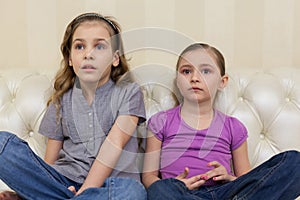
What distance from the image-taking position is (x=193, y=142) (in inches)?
55.5

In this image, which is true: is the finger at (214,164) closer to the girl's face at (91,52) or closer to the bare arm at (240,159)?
the bare arm at (240,159)

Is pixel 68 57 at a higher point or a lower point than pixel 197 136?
higher

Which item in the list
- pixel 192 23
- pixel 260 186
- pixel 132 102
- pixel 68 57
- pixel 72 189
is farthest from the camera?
pixel 192 23

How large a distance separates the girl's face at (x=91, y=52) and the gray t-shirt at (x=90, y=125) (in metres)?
0.06

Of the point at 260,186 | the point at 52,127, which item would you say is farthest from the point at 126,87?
the point at 260,186

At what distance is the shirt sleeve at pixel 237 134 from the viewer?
143cm

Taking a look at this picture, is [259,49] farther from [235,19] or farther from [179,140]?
[179,140]

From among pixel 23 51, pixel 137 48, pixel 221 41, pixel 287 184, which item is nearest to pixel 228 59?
pixel 221 41

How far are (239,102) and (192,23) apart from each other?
373 millimetres

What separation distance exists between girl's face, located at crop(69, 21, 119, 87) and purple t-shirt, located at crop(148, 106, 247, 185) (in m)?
0.23

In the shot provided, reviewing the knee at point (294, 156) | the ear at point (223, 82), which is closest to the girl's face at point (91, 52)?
the ear at point (223, 82)

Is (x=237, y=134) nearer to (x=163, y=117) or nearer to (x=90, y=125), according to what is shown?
(x=163, y=117)

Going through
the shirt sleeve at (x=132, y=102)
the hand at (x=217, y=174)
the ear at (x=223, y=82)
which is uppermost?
the ear at (x=223, y=82)

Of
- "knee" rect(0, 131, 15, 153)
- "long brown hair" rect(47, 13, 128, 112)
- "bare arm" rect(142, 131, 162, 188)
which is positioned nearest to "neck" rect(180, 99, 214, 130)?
"bare arm" rect(142, 131, 162, 188)
